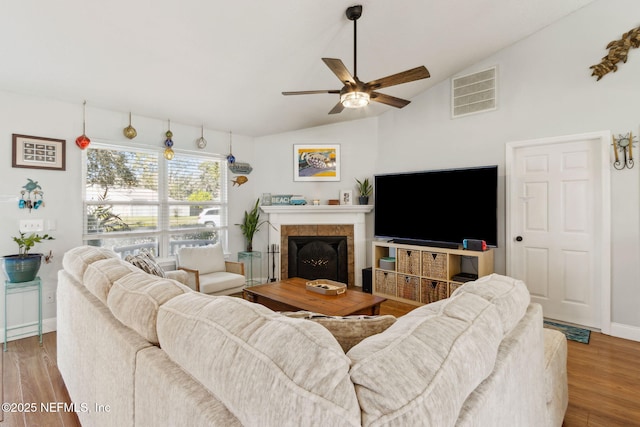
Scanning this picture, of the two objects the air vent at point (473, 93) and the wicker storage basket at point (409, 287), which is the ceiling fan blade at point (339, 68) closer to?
the air vent at point (473, 93)

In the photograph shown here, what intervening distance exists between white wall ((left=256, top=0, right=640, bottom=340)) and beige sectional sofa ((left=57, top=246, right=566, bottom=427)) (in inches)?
97.6

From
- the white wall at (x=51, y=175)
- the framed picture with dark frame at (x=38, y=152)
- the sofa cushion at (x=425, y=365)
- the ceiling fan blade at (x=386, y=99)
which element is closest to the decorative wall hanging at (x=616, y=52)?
the ceiling fan blade at (x=386, y=99)

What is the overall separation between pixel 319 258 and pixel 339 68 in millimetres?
3106

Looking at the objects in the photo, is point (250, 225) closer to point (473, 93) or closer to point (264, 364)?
point (473, 93)

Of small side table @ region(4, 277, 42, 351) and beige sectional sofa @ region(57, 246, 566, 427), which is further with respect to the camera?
small side table @ region(4, 277, 42, 351)

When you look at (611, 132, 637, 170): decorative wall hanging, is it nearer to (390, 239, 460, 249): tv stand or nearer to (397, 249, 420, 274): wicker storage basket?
(390, 239, 460, 249): tv stand

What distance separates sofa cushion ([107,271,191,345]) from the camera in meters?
1.08

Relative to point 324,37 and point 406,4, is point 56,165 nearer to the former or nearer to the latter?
point 324,37

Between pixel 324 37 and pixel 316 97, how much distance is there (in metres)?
1.10

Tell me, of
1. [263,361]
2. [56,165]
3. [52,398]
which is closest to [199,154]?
[56,165]

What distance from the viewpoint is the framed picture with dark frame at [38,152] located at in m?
3.02

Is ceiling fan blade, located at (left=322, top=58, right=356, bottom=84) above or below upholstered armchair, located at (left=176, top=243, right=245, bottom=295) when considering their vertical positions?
above

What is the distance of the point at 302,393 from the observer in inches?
22.6

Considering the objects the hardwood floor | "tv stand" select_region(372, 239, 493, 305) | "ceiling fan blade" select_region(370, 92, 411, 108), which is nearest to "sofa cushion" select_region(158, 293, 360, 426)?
the hardwood floor
